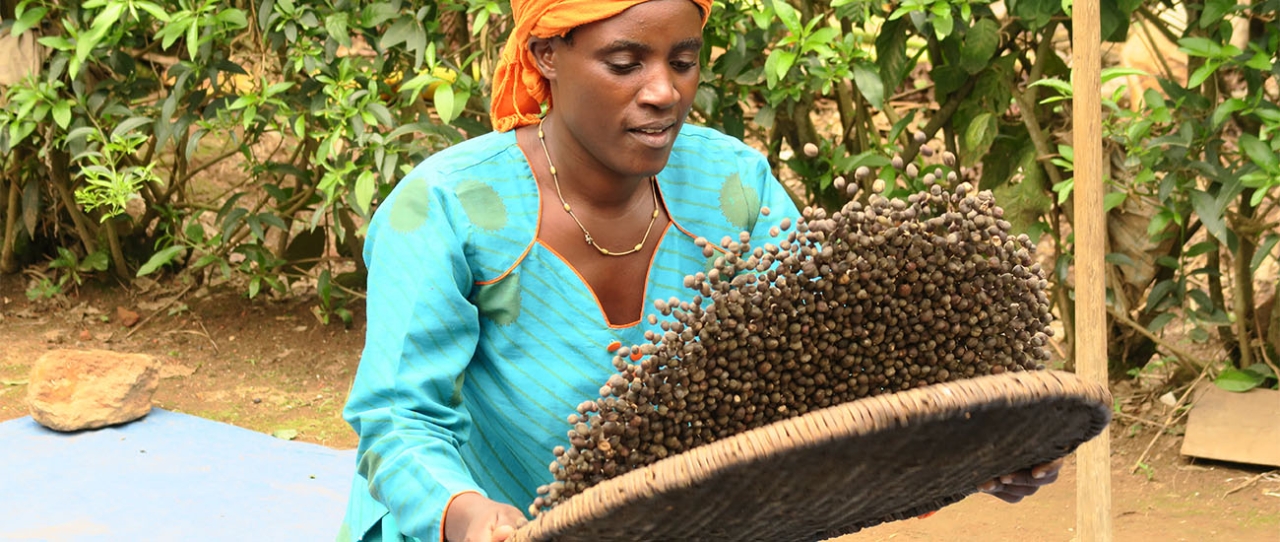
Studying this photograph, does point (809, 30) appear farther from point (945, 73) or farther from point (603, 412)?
point (603, 412)

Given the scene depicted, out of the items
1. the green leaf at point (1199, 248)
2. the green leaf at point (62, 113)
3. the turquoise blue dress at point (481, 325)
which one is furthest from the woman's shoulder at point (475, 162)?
the green leaf at point (62, 113)

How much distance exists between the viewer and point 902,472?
1340 mm

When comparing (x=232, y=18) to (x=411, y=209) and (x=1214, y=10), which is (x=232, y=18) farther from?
(x=1214, y=10)

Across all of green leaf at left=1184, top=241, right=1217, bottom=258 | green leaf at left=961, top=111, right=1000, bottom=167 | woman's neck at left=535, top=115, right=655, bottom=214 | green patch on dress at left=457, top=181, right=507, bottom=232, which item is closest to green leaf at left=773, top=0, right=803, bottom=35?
green leaf at left=961, top=111, right=1000, bottom=167

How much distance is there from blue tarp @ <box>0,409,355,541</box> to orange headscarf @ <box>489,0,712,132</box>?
5.11 ft

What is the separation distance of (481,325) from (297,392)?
271 centimetres

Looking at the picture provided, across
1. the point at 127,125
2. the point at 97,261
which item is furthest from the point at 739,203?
the point at 97,261

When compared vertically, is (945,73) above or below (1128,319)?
above

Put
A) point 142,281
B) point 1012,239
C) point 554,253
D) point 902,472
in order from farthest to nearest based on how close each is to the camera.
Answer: point 142,281, point 554,253, point 1012,239, point 902,472

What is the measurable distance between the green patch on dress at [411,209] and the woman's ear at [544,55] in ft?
0.67

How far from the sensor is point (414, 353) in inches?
65.1

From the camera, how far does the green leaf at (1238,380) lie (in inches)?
144

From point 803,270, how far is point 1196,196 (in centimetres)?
222

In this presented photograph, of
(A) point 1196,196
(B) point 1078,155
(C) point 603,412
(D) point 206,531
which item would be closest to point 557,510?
(C) point 603,412
